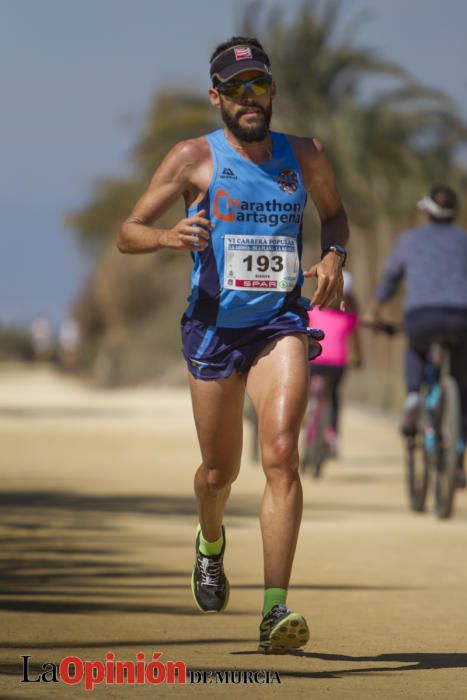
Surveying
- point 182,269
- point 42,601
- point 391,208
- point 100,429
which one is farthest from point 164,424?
point 182,269

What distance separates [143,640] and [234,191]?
1.61 metres

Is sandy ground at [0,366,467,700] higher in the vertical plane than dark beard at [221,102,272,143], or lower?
lower

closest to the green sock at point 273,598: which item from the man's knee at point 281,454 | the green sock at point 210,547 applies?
the man's knee at point 281,454

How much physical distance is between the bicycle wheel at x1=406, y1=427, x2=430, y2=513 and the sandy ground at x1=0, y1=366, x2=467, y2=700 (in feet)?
0.92

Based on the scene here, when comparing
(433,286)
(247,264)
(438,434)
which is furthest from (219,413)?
(438,434)

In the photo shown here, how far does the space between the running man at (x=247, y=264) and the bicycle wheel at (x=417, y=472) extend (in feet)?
17.7

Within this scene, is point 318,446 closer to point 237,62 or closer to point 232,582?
point 232,582

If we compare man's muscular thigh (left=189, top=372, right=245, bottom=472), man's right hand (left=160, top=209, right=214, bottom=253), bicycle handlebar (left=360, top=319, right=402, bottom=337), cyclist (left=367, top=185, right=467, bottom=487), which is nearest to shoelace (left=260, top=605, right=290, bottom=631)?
man's muscular thigh (left=189, top=372, right=245, bottom=472)

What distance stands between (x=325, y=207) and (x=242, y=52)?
2.15ft

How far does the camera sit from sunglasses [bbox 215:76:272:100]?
22.1 feet

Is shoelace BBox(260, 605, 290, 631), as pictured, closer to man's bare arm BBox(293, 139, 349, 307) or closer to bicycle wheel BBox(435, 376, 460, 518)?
man's bare arm BBox(293, 139, 349, 307)

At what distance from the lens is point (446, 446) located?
11.7 m

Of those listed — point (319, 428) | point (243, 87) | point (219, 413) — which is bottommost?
point (319, 428)

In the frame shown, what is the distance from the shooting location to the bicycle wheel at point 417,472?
12.2m
